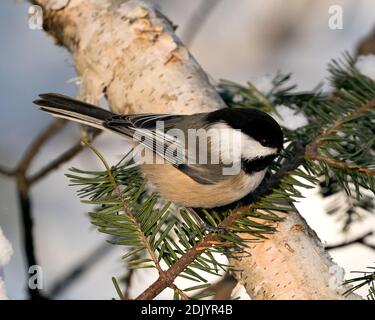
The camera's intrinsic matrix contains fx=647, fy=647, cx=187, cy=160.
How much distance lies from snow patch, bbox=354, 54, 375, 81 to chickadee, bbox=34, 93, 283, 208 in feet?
1.48

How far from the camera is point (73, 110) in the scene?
1541 millimetres

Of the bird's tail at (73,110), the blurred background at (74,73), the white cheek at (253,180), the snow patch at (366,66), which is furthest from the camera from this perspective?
the blurred background at (74,73)

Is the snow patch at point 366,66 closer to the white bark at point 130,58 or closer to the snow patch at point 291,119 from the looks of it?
the snow patch at point 291,119

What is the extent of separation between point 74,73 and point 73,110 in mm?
1236

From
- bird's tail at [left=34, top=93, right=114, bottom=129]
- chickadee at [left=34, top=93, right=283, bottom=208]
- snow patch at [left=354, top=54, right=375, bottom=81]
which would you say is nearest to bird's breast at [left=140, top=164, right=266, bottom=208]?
chickadee at [left=34, top=93, right=283, bottom=208]

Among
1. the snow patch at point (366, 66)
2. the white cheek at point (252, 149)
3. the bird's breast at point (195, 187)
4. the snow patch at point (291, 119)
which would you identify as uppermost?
the snow patch at point (366, 66)

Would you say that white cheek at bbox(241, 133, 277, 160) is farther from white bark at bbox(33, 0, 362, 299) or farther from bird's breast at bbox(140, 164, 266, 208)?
white bark at bbox(33, 0, 362, 299)

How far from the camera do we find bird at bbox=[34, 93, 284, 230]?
1383 millimetres

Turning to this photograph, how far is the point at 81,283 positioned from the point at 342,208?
90cm

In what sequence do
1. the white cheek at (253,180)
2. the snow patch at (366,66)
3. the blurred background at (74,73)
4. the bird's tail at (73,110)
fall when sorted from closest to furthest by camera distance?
1. the white cheek at (253,180)
2. the bird's tail at (73,110)
3. the snow patch at (366,66)
4. the blurred background at (74,73)

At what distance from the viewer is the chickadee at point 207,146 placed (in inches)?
54.4

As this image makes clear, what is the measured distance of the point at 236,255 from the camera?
128 centimetres

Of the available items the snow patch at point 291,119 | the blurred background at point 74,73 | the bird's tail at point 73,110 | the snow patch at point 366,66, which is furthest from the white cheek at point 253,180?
the blurred background at point 74,73
